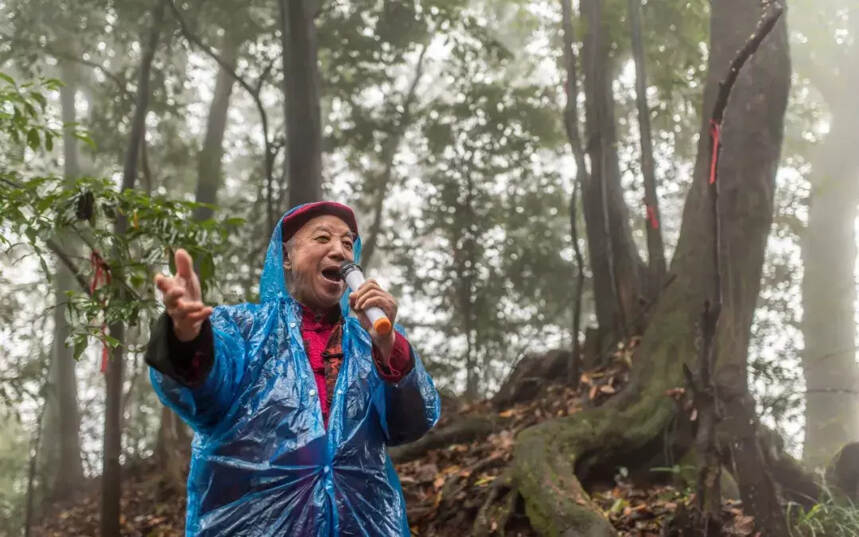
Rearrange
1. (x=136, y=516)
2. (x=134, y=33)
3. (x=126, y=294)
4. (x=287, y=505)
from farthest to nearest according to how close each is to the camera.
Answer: (x=134, y=33), (x=136, y=516), (x=126, y=294), (x=287, y=505)

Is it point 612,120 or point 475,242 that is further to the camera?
point 475,242

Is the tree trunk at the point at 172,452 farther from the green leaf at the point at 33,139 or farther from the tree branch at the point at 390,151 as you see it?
the green leaf at the point at 33,139

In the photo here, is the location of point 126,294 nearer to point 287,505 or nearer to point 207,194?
point 287,505

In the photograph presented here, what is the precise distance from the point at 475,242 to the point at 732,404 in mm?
6590

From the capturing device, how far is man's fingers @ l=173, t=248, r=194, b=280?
6.57ft

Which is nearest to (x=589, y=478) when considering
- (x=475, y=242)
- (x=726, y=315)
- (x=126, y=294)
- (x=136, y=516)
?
(x=726, y=315)

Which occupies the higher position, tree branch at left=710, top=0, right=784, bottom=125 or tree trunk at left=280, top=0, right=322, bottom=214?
tree trunk at left=280, top=0, right=322, bottom=214

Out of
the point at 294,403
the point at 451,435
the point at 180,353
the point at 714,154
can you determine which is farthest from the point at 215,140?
the point at 180,353

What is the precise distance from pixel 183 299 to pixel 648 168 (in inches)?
210

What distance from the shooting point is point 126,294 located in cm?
410

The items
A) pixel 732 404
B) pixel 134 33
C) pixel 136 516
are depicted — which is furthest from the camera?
pixel 134 33

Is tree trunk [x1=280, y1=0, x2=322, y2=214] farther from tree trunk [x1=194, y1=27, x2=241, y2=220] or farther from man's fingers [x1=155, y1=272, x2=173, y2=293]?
man's fingers [x1=155, y1=272, x2=173, y2=293]

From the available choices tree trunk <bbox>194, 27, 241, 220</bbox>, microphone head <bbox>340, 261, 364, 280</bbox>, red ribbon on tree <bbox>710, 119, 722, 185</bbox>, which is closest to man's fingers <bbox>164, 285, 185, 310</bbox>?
microphone head <bbox>340, 261, 364, 280</bbox>

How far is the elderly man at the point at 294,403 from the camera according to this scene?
2.22 m
